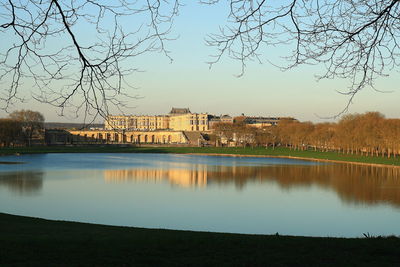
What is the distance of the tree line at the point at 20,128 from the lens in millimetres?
82688

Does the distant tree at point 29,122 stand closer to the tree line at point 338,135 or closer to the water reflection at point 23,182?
the tree line at point 338,135

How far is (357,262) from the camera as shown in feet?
22.4

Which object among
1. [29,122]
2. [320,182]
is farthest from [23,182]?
[29,122]

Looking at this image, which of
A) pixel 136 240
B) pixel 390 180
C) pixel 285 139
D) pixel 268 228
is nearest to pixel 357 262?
pixel 136 240

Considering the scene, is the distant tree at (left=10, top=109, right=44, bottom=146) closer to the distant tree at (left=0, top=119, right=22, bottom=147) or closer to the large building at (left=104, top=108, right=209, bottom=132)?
the distant tree at (left=0, top=119, right=22, bottom=147)

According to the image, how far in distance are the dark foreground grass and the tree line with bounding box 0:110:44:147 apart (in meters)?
78.8

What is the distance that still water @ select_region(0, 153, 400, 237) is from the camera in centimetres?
1788

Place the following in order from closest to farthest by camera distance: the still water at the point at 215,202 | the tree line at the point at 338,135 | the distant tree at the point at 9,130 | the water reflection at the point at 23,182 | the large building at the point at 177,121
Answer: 1. the still water at the point at 215,202
2. the water reflection at the point at 23,182
3. the tree line at the point at 338,135
4. the distant tree at the point at 9,130
5. the large building at the point at 177,121

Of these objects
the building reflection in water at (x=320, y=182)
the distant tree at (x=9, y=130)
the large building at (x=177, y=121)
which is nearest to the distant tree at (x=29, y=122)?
the distant tree at (x=9, y=130)

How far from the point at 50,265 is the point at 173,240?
9.57ft

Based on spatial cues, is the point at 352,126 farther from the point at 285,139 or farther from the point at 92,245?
the point at 92,245

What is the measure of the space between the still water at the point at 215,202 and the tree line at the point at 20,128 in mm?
50251

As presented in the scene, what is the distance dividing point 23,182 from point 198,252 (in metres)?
25.1

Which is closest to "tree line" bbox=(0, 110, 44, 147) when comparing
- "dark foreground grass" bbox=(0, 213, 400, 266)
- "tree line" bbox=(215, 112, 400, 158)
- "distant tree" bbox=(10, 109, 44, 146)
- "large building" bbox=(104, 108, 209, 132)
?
"distant tree" bbox=(10, 109, 44, 146)
